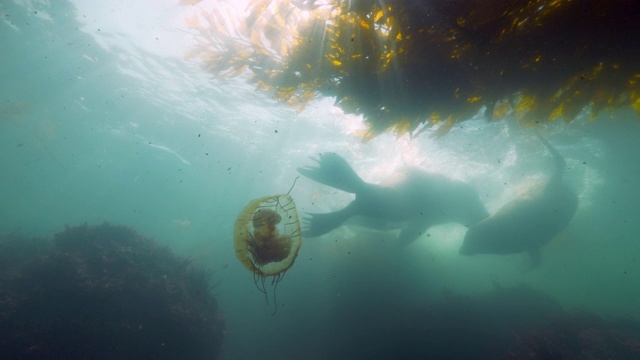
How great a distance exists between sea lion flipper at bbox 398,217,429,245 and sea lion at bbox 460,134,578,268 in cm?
188

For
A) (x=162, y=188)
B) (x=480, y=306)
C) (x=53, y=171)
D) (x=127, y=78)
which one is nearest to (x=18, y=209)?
(x=53, y=171)

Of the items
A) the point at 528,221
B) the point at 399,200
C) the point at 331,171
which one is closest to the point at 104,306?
the point at 331,171

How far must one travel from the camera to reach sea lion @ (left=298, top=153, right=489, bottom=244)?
834cm

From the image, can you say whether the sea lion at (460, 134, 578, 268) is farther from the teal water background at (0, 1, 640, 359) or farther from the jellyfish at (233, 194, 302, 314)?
the jellyfish at (233, 194, 302, 314)

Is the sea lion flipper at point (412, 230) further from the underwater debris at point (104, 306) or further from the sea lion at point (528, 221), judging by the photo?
the underwater debris at point (104, 306)

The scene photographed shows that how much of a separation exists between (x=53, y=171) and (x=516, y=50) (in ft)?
234

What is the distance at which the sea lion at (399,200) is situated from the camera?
834 centimetres

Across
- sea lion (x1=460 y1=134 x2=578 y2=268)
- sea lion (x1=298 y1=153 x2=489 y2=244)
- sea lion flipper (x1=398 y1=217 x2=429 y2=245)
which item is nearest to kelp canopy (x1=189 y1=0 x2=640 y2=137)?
sea lion (x1=298 y1=153 x2=489 y2=244)

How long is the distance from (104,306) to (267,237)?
9463 millimetres

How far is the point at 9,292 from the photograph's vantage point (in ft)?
31.4

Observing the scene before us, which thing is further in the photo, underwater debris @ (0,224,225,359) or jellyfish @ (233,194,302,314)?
underwater debris @ (0,224,225,359)

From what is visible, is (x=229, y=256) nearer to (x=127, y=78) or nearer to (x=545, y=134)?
(x=127, y=78)

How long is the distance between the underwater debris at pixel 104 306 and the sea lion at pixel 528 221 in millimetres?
11475

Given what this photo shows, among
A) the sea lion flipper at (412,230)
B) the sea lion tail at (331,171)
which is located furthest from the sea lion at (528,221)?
the sea lion tail at (331,171)
